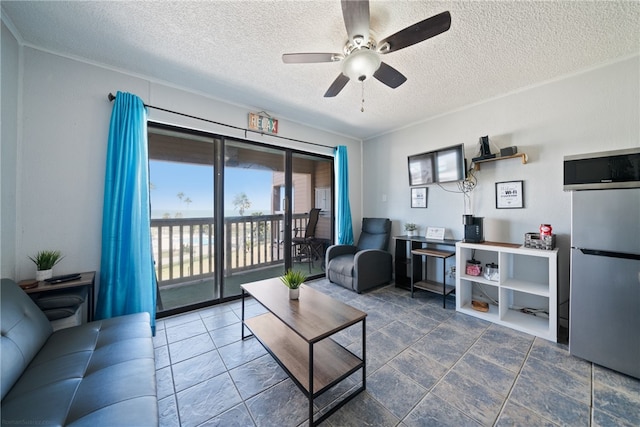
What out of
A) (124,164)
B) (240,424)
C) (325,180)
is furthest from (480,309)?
(124,164)

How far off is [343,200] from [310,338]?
294cm

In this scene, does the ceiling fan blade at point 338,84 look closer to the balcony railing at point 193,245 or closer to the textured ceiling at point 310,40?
the textured ceiling at point 310,40

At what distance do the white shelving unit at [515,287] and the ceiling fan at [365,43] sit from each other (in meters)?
2.12

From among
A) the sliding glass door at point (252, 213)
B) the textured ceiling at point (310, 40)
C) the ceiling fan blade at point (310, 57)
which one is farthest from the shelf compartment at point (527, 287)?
the sliding glass door at point (252, 213)

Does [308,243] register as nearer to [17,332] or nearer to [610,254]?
[17,332]

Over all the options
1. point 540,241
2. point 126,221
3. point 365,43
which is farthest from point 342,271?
point 365,43

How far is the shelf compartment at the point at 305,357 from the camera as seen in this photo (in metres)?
1.42

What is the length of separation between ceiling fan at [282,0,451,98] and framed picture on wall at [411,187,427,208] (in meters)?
1.99

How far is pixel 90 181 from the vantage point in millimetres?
2121

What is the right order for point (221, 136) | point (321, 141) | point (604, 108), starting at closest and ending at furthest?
point (604, 108)
point (221, 136)
point (321, 141)

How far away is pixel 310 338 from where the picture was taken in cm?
127

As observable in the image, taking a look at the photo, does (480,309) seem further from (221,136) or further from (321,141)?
(221,136)

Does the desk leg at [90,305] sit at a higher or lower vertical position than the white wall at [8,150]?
lower

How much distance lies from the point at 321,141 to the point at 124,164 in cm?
269
